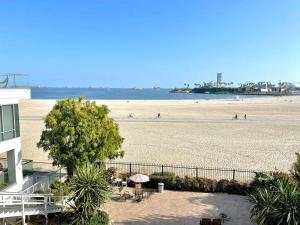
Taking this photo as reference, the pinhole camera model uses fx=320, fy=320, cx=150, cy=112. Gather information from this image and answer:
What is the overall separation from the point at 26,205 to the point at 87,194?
2976 mm

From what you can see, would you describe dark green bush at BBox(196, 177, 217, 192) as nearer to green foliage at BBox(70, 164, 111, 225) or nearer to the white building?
green foliage at BBox(70, 164, 111, 225)

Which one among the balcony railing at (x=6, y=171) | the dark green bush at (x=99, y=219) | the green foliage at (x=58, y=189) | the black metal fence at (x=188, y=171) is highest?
the balcony railing at (x=6, y=171)

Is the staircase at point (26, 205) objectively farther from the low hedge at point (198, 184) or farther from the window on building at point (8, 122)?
the low hedge at point (198, 184)

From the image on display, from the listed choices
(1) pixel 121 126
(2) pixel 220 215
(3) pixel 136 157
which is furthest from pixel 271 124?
(2) pixel 220 215

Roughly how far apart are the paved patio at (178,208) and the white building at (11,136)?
17.4ft

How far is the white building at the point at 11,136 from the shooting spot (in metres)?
16.7

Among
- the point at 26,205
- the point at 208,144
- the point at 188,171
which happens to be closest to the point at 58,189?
the point at 26,205

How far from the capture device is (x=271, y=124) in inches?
1906

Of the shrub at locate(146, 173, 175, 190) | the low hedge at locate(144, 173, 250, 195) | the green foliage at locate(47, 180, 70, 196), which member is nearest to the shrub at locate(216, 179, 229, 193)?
the low hedge at locate(144, 173, 250, 195)

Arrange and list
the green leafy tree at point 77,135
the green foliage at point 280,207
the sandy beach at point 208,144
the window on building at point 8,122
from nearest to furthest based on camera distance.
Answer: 1. the green foliage at point 280,207
2. the window on building at point 8,122
3. the green leafy tree at point 77,135
4. the sandy beach at point 208,144

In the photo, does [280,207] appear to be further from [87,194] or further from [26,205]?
[26,205]

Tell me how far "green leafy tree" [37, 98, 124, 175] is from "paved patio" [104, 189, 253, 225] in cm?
311

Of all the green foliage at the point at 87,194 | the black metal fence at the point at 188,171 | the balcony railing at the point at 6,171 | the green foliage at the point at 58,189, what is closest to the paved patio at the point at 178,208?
the green foliage at the point at 87,194

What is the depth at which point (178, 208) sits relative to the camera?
17.3 metres
